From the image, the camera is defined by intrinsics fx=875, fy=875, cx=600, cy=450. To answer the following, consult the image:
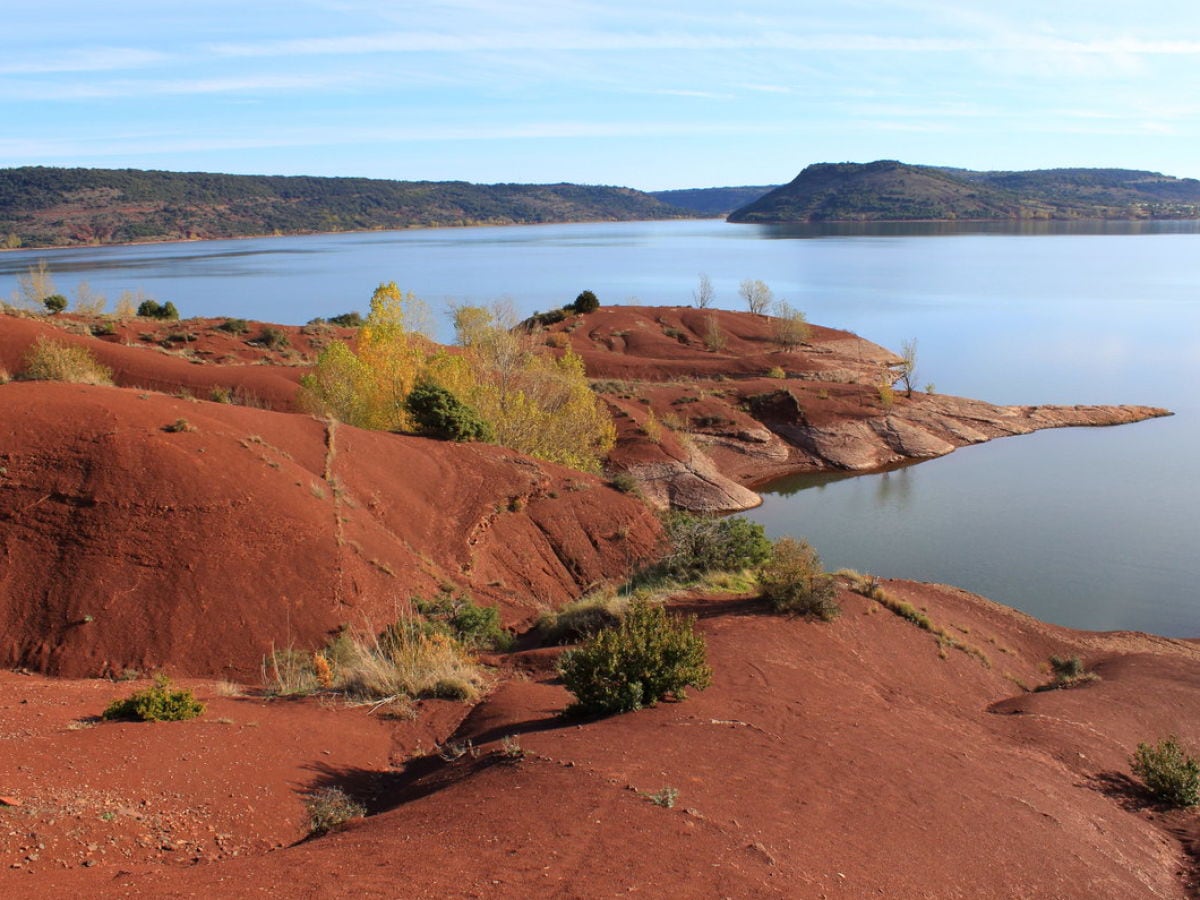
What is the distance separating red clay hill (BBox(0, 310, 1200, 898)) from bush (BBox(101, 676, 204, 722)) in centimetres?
26

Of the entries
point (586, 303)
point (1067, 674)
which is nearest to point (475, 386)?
point (1067, 674)

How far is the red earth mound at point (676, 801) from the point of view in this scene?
22.2 feet

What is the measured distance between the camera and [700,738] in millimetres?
10156

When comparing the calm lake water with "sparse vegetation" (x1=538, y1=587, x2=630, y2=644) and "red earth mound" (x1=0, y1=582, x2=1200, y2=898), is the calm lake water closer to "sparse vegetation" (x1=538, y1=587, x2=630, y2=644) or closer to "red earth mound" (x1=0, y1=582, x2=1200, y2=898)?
"red earth mound" (x1=0, y1=582, x2=1200, y2=898)

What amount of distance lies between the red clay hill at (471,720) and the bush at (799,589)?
51 cm

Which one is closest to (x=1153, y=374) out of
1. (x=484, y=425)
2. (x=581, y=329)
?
(x=581, y=329)

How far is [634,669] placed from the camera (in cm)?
1125

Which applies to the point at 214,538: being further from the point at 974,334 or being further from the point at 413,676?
the point at 974,334

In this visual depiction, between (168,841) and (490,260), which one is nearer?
(168,841)

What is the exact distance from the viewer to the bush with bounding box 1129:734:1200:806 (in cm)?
1216

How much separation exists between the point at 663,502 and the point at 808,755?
28.6 m

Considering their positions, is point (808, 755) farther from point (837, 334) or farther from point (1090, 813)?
point (837, 334)

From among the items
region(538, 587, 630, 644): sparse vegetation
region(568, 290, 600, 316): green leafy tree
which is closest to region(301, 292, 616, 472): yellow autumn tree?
region(538, 587, 630, 644): sparse vegetation

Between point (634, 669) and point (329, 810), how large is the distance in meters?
4.26
